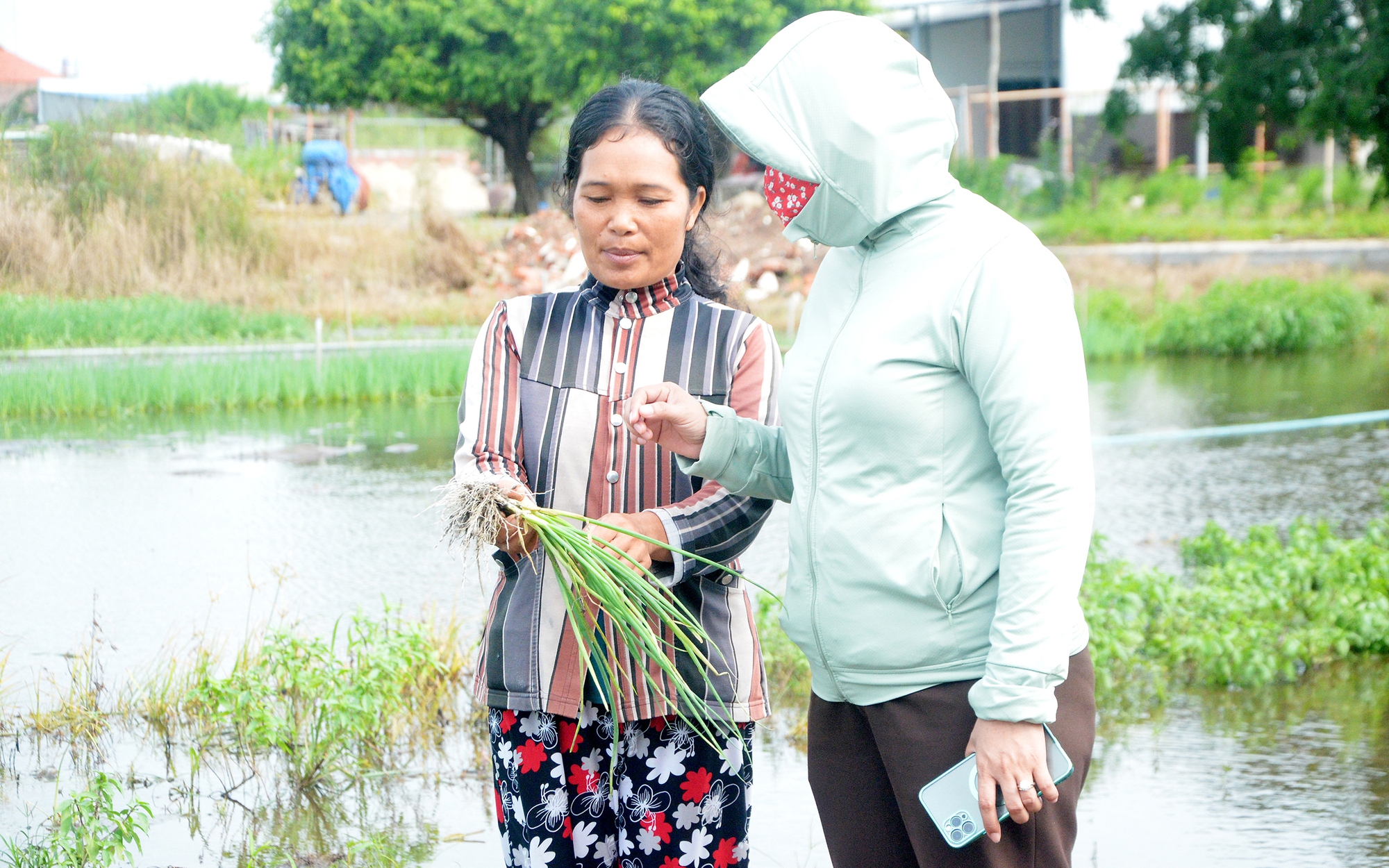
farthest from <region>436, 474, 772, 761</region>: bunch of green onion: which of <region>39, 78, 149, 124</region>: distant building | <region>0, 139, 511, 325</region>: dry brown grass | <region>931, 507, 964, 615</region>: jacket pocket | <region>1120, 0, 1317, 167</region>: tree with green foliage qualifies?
<region>1120, 0, 1317, 167</region>: tree with green foliage

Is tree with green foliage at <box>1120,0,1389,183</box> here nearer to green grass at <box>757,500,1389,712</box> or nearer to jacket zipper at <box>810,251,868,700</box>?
green grass at <box>757,500,1389,712</box>

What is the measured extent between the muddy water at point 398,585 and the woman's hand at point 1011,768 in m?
0.84

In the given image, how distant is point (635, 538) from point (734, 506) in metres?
0.17

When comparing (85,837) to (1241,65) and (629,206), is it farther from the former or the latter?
(1241,65)

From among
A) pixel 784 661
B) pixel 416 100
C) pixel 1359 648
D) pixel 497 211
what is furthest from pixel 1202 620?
pixel 416 100

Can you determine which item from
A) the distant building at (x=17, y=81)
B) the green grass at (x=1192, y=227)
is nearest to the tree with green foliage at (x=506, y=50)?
the green grass at (x=1192, y=227)

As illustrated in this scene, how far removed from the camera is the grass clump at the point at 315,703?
3.23 metres

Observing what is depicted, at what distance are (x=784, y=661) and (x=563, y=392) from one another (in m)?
2.17

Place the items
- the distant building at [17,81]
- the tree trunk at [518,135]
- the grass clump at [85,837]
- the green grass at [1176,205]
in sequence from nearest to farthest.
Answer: the grass clump at [85,837] → the distant building at [17,81] → the green grass at [1176,205] → the tree trunk at [518,135]

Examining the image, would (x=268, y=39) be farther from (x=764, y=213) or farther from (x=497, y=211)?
(x=764, y=213)

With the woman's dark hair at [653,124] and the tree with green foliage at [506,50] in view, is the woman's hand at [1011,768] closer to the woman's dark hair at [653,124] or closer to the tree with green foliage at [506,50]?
the woman's dark hair at [653,124]

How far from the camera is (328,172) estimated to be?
1203cm

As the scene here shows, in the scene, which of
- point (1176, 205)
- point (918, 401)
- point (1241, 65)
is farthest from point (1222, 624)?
point (1176, 205)

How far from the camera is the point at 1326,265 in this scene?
16.4 m
